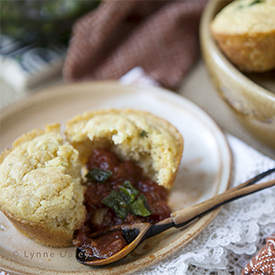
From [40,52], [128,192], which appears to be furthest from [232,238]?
[40,52]

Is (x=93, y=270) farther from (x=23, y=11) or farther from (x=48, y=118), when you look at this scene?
(x=23, y=11)

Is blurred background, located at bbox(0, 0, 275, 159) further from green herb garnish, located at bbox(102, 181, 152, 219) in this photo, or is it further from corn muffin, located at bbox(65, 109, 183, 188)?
green herb garnish, located at bbox(102, 181, 152, 219)

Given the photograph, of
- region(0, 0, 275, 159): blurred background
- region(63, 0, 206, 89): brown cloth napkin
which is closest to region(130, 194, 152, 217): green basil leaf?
region(0, 0, 275, 159): blurred background

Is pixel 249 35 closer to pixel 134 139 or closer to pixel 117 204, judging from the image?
pixel 134 139

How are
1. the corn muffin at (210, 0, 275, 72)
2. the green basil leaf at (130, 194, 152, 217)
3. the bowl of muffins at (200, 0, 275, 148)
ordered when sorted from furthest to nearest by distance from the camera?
the corn muffin at (210, 0, 275, 72), the bowl of muffins at (200, 0, 275, 148), the green basil leaf at (130, 194, 152, 217)

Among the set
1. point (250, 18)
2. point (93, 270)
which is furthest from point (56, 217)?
point (250, 18)

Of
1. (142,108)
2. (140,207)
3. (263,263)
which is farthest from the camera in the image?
(142,108)

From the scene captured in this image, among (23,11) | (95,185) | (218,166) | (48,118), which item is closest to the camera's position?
(95,185)
